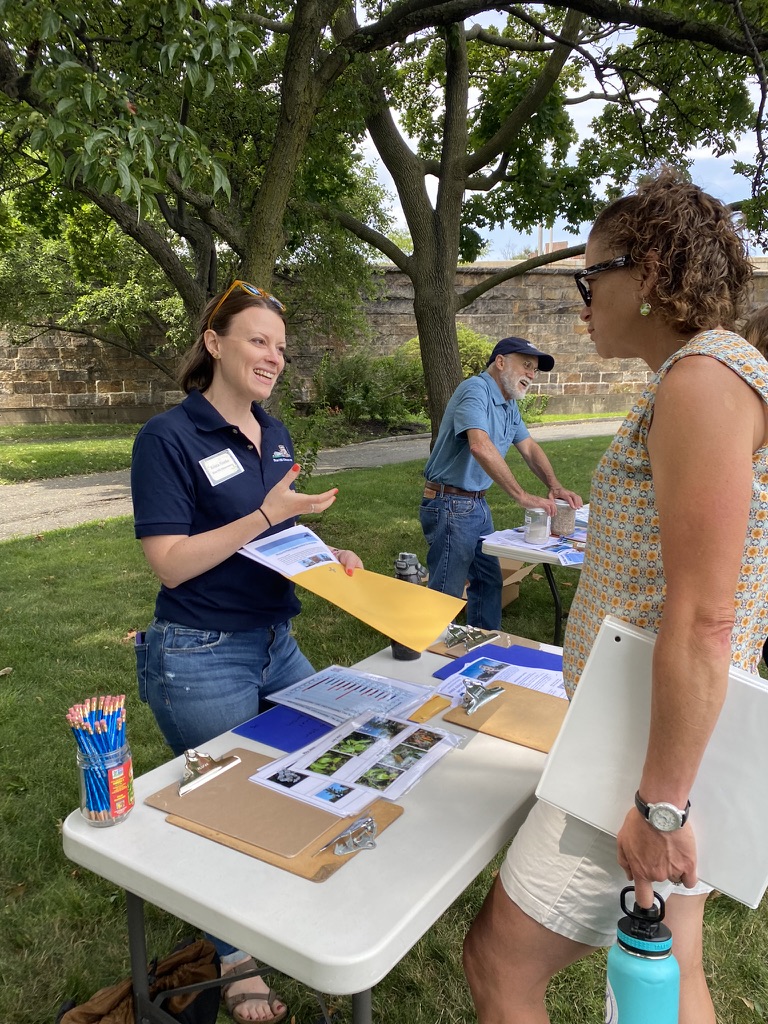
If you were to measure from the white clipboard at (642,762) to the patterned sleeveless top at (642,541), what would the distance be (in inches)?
3.1

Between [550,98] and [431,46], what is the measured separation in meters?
1.77

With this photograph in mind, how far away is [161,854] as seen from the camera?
131cm

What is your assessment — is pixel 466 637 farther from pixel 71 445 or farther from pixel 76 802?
pixel 71 445

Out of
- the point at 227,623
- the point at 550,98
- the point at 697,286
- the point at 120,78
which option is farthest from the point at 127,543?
the point at 697,286

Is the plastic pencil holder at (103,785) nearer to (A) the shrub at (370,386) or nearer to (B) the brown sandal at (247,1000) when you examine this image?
(B) the brown sandal at (247,1000)

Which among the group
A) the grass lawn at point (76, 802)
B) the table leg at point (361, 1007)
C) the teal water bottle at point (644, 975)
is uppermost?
the teal water bottle at point (644, 975)

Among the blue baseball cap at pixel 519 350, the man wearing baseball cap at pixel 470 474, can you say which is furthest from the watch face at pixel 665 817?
the blue baseball cap at pixel 519 350

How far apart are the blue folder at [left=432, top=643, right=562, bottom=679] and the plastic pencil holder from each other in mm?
1017

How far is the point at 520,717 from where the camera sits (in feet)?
6.07

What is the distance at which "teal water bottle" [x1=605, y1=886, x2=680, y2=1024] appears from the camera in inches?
43.8

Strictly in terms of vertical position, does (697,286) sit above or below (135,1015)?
above

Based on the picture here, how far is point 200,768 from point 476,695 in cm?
74

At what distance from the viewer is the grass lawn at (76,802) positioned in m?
2.17

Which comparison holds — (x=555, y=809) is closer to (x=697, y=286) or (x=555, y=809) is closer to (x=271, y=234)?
(x=697, y=286)
